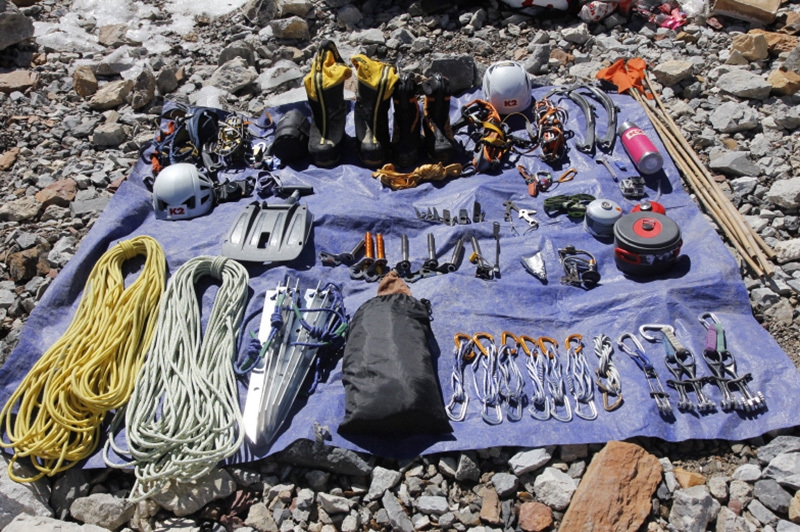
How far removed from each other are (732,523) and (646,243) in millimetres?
1848

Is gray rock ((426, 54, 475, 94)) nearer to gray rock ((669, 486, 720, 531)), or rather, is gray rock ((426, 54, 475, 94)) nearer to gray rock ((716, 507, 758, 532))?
gray rock ((669, 486, 720, 531))

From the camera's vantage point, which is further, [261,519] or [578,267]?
[578,267]

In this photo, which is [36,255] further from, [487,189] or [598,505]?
[598,505]

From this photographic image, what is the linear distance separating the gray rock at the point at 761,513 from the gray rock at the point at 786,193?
255 cm

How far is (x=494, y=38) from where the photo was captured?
25.5ft

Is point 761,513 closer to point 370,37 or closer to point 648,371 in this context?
point 648,371

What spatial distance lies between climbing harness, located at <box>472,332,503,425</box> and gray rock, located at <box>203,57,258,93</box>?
4.45 m

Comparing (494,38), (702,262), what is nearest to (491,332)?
(702,262)

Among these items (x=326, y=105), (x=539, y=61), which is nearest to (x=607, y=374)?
(x=326, y=105)

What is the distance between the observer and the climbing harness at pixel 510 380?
3818 mm

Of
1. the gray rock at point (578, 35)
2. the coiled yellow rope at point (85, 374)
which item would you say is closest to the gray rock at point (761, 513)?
the coiled yellow rope at point (85, 374)

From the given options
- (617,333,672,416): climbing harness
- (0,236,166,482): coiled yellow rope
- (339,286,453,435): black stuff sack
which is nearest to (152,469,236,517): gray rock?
(0,236,166,482): coiled yellow rope

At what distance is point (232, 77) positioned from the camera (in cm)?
720

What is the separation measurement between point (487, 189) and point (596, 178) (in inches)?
36.2
